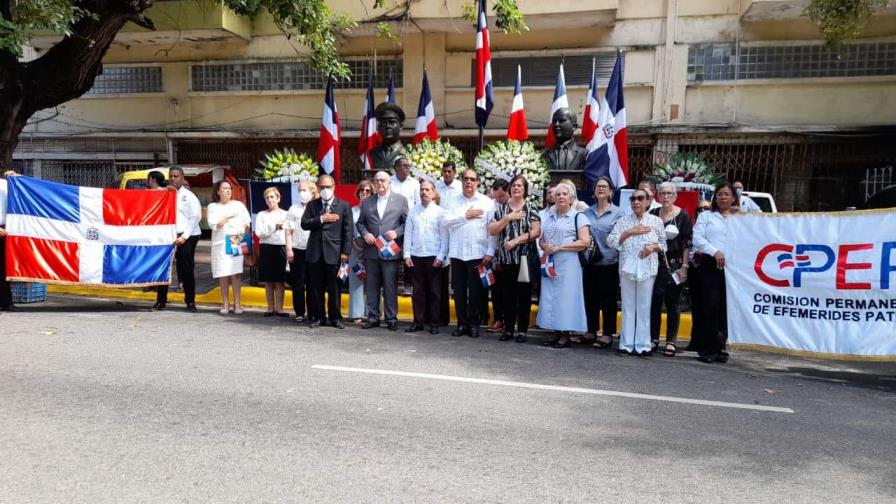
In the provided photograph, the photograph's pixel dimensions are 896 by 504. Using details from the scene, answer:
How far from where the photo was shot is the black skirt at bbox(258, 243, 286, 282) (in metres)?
9.49

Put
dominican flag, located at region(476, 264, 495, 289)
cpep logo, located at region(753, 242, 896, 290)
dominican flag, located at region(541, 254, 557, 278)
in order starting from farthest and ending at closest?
dominican flag, located at region(476, 264, 495, 289)
dominican flag, located at region(541, 254, 557, 278)
cpep logo, located at region(753, 242, 896, 290)

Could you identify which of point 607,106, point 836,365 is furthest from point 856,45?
point 836,365

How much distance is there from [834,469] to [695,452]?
2.73 feet

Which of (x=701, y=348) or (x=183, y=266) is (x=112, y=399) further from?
(x=701, y=348)

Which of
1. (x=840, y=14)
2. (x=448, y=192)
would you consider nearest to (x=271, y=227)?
(x=448, y=192)

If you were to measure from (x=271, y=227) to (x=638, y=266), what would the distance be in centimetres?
472

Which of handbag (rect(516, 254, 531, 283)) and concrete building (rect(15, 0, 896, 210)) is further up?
concrete building (rect(15, 0, 896, 210))

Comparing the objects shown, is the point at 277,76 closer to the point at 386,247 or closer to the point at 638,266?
the point at 386,247

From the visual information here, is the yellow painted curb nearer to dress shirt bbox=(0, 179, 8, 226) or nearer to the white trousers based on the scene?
the white trousers

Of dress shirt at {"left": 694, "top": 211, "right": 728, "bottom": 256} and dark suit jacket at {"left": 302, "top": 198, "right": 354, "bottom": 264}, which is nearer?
dress shirt at {"left": 694, "top": 211, "right": 728, "bottom": 256}

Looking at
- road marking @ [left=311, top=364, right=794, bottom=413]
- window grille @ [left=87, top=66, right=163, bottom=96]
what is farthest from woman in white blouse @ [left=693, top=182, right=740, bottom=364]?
window grille @ [left=87, top=66, right=163, bottom=96]

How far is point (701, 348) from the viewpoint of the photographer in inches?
305

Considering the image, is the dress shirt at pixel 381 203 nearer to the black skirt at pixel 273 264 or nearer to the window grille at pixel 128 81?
the black skirt at pixel 273 264

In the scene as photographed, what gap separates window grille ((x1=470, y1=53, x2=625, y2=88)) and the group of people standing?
8.66 metres
